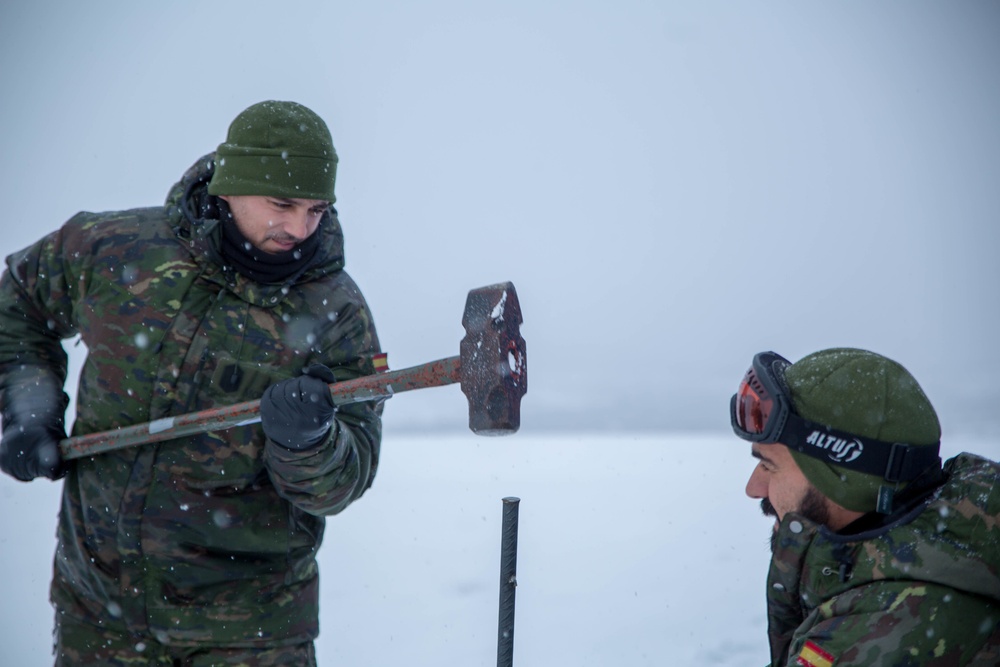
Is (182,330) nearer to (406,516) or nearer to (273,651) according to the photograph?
(273,651)

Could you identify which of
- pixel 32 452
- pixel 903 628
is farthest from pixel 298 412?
pixel 903 628

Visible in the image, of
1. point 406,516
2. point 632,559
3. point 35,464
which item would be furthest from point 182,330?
point 406,516

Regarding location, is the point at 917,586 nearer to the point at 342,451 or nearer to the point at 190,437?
the point at 342,451

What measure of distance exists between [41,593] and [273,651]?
289 cm

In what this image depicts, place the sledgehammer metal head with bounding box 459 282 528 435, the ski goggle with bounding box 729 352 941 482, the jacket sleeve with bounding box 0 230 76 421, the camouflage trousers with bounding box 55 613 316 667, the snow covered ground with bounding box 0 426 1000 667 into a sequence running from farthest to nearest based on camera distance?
1. the snow covered ground with bounding box 0 426 1000 667
2. the jacket sleeve with bounding box 0 230 76 421
3. the camouflage trousers with bounding box 55 613 316 667
4. the sledgehammer metal head with bounding box 459 282 528 435
5. the ski goggle with bounding box 729 352 941 482

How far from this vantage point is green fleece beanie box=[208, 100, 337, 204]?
205cm

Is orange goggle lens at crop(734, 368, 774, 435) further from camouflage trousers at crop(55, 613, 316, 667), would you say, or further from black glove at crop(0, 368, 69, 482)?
black glove at crop(0, 368, 69, 482)

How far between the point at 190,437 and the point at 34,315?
23.1 inches

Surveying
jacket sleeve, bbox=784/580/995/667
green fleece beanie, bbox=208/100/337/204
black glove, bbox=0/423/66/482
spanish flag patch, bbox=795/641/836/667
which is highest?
green fleece beanie, bbox=208/100/337/204

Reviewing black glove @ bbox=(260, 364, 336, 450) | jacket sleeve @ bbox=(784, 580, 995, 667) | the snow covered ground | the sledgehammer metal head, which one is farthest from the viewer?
the snow covered ground

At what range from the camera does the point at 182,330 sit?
207cm

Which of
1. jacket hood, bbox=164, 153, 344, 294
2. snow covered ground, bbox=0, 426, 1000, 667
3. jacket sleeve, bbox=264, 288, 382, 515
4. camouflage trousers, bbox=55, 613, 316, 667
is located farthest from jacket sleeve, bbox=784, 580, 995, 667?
snow covered ground, bbox=0, 426, 1000, 667

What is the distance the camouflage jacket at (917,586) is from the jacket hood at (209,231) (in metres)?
1.35

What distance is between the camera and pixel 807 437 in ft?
5.23
